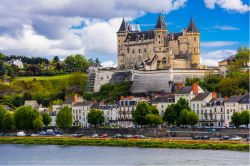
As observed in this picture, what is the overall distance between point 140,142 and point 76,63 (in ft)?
201

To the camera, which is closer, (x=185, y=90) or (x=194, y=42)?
(x=185, y=90)

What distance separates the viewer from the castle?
3664 inches

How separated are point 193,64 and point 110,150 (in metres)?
42.5

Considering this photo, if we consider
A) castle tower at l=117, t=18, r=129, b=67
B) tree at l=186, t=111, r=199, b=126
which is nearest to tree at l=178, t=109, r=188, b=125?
tree at l=186, t=111, r=199, b=126

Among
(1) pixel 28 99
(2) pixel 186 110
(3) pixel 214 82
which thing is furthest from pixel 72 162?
(1) pixel 28 99

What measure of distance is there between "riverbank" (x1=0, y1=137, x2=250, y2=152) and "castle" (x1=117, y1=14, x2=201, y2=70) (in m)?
29.5

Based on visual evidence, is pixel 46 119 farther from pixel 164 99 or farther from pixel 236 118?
pixel 236 118

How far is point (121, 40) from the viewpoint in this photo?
10131cm

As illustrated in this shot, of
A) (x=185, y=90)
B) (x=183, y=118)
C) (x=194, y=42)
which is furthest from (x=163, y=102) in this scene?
(x=194, y=42)

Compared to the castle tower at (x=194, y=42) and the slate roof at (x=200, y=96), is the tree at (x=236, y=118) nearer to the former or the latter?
the slate roof at (x=200, y=96)

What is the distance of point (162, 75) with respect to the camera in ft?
284

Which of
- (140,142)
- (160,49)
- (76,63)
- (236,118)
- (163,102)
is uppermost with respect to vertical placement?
(76,63)

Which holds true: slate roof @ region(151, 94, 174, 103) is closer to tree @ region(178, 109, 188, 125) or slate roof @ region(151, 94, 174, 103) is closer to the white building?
the white building

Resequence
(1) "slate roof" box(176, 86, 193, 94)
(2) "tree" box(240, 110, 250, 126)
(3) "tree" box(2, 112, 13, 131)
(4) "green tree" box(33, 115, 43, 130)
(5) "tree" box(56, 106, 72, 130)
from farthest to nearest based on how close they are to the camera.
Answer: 1. (3) "tree" box(2, 112, 13, 131)
2. (1) "slate roof" box(176, 86, 193, 94)
3. (4) "green tree" box(33, 115, 43, 130)
4. (5) "tree" box(56, 106, 72, 130)
5. (2) "tree" box(240, 110, 250, 126)
